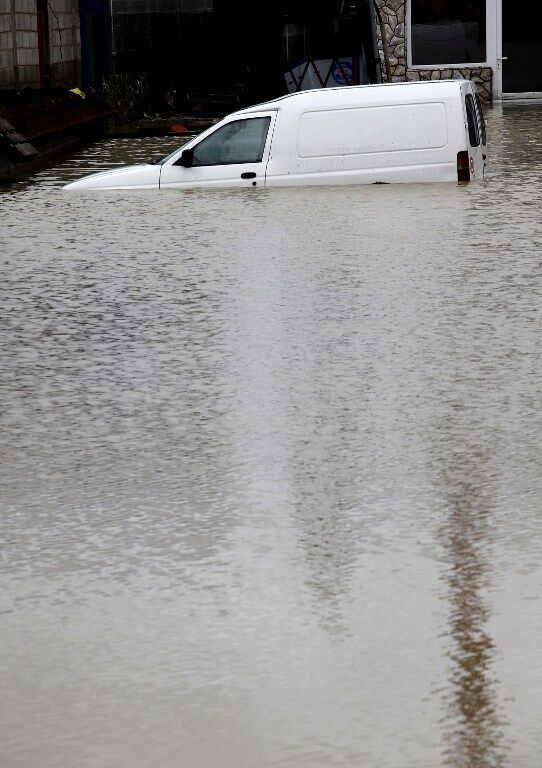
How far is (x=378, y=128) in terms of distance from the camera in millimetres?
17484

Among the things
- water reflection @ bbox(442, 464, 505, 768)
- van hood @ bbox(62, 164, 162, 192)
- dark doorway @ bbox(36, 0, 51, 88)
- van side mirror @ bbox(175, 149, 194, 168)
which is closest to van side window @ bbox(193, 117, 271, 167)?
van side mirror @ bbox(175, 149, 194, 168)

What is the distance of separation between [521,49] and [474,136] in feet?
65.4

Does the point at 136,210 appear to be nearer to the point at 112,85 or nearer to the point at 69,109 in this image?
the point at 69,109

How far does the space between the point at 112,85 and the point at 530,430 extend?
89.0ft

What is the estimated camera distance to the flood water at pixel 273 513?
446 centimetres

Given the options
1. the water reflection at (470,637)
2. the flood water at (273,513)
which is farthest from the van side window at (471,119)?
the water reflection at (470,637)

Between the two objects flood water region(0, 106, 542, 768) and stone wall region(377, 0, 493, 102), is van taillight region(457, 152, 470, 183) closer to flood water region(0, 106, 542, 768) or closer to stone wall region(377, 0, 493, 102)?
flood water region(0, 106, 542, 768)

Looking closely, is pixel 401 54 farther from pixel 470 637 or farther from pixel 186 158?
pixel 470 637

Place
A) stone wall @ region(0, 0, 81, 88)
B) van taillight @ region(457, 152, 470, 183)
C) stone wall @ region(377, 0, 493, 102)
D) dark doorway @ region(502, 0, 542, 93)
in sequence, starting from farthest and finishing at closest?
dark doorway @ region(502, 0, 542, 93) → stone wall @ region(377, 0, 493, 102) → stone wall @ region(0, 0, 81, 88) → van taillight @ region(457, 152, 470, 183)

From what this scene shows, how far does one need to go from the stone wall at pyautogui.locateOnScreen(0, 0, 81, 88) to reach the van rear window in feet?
41.5

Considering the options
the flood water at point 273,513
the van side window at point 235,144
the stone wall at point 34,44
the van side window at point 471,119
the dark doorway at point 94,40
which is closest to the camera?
the flood water at point 273,513

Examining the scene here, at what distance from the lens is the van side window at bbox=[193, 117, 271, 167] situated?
17500 millimetres

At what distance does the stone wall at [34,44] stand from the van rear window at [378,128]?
1265 centimetres

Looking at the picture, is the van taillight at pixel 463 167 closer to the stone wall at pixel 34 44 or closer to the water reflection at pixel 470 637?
the water reflection at pixel 470 637
